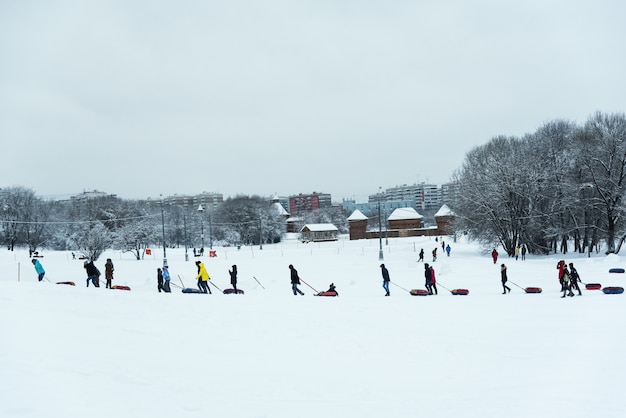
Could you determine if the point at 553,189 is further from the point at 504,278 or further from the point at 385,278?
the point at 385,278

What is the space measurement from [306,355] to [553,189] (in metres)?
38.9

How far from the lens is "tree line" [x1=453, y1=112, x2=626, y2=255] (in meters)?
39.5

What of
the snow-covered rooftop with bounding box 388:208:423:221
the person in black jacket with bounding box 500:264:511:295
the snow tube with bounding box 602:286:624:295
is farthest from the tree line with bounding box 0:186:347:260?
the snow tube with bounding box 602:286:624:295

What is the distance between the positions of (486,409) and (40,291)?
15375 millimetres

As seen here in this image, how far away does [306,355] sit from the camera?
37.8 feet

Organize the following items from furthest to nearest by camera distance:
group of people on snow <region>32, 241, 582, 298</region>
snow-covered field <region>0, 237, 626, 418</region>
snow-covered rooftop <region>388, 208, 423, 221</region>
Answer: snow-covered rooftop <region>388, 208, 423, 221</region>, group of people on snow <region>32, 241, 582, 298</region>, snow-covered field <region>0, 237, 626, 418</region>

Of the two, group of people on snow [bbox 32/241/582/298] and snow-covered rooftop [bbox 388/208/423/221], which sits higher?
snow-covered rooftop [bbox 388/208/423/221]

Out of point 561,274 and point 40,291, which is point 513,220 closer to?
point 561,274

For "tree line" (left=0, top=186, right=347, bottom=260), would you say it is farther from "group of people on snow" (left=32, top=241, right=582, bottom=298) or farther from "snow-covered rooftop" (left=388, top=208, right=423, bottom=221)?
"snow-covered rooftop" (left=388, top=208, right=423, bottom=221)

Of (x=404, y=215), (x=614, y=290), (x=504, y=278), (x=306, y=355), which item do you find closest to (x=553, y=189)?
(x=504, y=278)

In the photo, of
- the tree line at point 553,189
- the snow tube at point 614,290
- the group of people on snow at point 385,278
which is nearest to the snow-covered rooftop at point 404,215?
the tree line at point 553,189

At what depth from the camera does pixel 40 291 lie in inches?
684

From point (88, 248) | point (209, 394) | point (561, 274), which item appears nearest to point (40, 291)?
point (209, 394)

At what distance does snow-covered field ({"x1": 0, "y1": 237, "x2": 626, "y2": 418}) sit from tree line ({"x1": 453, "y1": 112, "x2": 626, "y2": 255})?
967 inches
